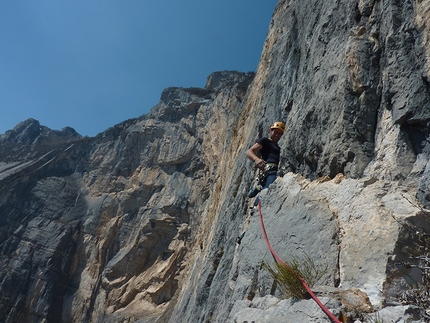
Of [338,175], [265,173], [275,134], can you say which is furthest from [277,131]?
[338,175]

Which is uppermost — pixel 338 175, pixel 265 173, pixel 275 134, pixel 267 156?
pixel 275 134

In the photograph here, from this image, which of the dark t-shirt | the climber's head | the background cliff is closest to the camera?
the background cliff

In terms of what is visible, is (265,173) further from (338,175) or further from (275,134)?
(338,175)

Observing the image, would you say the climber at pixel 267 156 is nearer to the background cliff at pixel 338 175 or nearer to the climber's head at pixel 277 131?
the climber's head at pixel 277 131

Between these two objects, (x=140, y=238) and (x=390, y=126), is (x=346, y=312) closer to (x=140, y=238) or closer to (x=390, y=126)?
(x=390, y=126)

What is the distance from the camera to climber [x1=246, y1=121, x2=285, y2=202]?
17.0ft

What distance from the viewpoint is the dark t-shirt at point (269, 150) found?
5.37 m

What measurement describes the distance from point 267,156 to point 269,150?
0.10 m

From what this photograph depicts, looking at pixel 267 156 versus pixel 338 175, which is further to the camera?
pixel 267 156

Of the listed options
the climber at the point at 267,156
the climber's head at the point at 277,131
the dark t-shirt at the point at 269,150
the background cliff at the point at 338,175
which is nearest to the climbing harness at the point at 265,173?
the climber at the point at 267,156

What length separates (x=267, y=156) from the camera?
551cm

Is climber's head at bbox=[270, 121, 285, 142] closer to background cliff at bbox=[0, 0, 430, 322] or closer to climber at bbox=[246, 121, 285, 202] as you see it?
climber at bbox=[246, 121, 285, 202]

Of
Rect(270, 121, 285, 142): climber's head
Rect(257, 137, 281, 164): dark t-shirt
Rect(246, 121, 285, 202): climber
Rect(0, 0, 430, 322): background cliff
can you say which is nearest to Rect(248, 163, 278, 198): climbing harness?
Rect(246, 121, 285, 202): climber

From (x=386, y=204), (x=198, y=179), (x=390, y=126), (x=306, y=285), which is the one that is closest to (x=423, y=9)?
(x=390, y=126)
